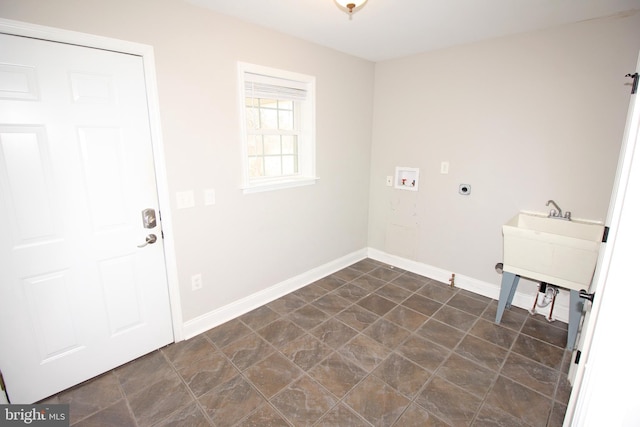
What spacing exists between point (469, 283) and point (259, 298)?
7.29ft

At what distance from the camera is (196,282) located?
2.37m

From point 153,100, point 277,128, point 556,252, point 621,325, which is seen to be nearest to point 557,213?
point 556,252

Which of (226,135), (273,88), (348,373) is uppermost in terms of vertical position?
(273,88)

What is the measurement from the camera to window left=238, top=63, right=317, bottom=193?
2535 millimetres

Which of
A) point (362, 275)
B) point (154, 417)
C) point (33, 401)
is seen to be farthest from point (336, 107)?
point (33, 401)

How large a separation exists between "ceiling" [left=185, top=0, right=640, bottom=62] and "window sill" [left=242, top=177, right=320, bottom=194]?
131cm

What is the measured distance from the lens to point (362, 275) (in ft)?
11.5

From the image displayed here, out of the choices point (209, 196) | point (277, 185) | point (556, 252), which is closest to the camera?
point (556, 252)

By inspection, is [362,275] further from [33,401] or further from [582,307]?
[33,401]

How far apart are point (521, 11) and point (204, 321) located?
3396 millimetres

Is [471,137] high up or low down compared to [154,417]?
up

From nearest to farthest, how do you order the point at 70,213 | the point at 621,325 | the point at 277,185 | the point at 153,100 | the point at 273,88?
1. the point at 621,325
2. the point at 70,213
3. the point at 153,100
4. the point at 273,88
5. the point at 277,185

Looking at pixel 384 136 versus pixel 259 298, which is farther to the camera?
pixel 384 136

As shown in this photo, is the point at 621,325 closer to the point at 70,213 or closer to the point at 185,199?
the point at 185,199
